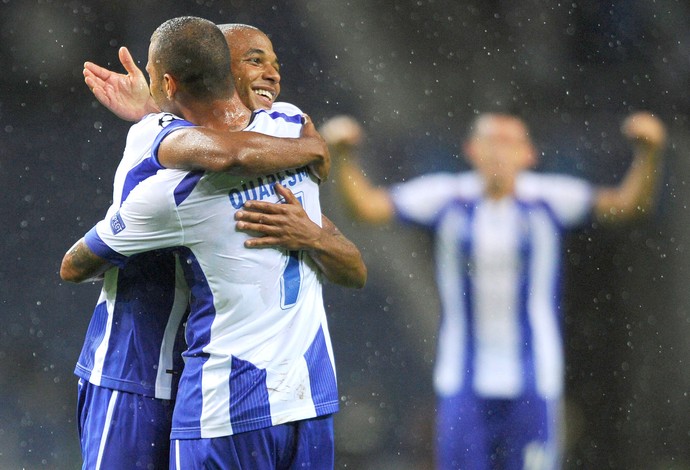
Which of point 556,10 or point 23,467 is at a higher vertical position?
point 556,10

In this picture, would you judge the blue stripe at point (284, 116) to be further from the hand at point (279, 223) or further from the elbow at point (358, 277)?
the elbow at point (358, 277)

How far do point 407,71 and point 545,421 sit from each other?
1391mm

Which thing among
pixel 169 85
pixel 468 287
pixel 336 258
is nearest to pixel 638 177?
pixel 468 287

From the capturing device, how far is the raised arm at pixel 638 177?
356 centimetres

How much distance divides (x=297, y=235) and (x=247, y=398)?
0.27 m

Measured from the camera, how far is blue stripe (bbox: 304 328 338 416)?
1552 millimetres

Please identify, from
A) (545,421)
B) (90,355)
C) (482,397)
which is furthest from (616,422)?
(90,355)

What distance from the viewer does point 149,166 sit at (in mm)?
1502

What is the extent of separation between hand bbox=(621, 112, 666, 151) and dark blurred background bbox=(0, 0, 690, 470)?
0.14 ft

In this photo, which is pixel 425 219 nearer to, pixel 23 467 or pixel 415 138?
pixel 415 138

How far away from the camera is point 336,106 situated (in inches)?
140

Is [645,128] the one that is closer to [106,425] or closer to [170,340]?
[170,340]

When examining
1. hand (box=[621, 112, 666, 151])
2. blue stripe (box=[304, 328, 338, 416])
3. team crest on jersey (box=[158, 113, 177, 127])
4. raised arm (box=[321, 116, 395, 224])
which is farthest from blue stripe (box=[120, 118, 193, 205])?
hand (box=[621, 112, 666, 151])

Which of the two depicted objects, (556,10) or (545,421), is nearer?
(545,421)
